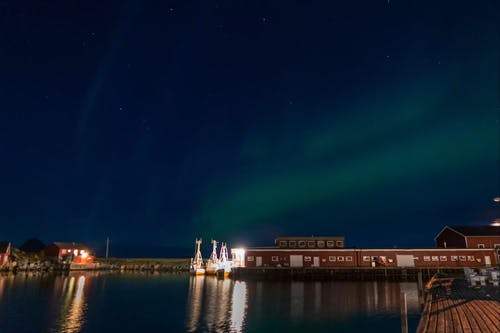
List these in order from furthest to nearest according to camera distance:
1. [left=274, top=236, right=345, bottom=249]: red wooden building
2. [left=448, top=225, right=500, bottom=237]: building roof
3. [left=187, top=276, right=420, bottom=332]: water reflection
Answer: [left=274, top=236, right=345, bottom=249]: red wooden building
[left=448, top=225, right=500, bottom=237]: building roof
[left=187, top=276, right=420, bottom=332]: water reflection

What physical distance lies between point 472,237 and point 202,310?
58.3 m

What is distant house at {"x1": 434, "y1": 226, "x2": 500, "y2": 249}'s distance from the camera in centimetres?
6656

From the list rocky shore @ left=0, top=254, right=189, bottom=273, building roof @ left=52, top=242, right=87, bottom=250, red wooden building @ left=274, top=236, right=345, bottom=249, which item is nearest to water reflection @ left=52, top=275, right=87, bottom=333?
red wooden building @ left=274, top=236, right=345, bottom=249

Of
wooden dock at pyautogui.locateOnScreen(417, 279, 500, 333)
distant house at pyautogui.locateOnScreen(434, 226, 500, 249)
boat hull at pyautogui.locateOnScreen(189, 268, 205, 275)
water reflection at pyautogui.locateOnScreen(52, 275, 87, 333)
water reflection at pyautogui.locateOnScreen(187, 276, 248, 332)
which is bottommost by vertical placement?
water reflection at pyautogui.locateOnScreen(52, 275, 87, 333)

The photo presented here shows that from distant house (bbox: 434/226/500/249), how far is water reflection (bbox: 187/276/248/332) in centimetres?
4762

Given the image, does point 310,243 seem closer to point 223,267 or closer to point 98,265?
point 223,267

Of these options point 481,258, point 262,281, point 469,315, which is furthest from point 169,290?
point 481,258

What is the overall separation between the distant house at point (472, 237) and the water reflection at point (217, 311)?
47.6 metres

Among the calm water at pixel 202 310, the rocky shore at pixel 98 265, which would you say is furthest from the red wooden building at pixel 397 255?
the rocky shore at pixel 98 265

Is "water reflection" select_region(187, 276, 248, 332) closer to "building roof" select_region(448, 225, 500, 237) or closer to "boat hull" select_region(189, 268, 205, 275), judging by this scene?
"boat hull" select_region(189, 268, 205, 275)

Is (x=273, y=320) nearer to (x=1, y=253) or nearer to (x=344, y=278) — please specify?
(x=344, y=278)

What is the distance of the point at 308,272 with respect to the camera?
64.5 meters

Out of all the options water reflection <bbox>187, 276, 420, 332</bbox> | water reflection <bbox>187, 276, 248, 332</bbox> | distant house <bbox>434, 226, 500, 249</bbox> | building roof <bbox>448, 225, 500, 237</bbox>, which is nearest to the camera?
water reflection <bbox>187, 276, 248, 332</bbox>

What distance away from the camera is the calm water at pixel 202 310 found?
87.1 ft
